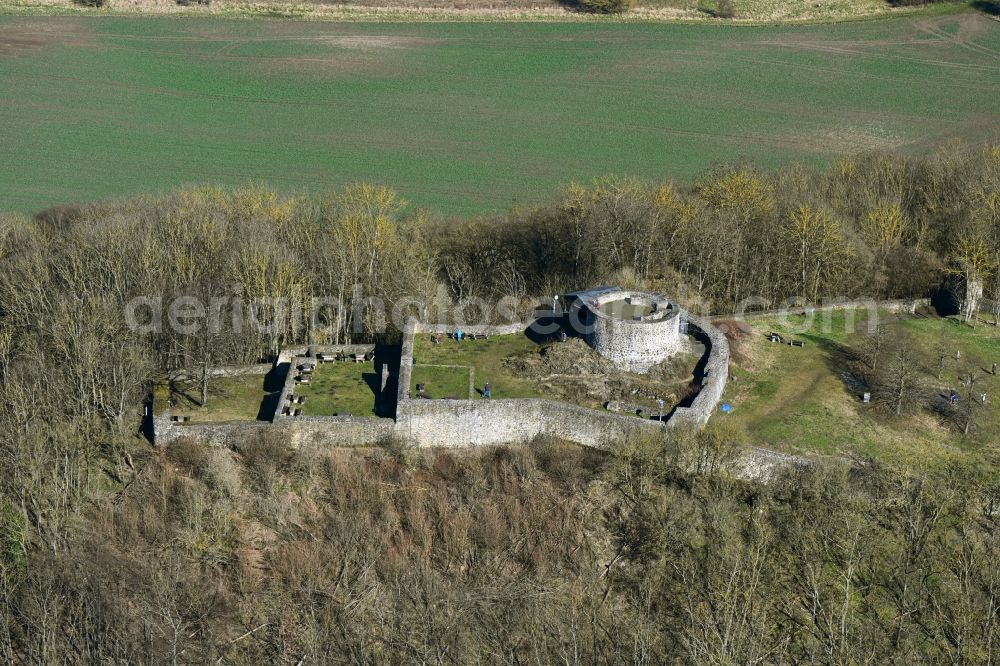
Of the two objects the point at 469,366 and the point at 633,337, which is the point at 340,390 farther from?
the point at 633,337

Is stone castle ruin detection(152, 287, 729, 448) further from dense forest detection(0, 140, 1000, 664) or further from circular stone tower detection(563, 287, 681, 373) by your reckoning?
dense forest detection(0, 140, 1000, 664)

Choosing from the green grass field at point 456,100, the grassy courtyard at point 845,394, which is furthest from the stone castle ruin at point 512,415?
the green grass field at point 456,100

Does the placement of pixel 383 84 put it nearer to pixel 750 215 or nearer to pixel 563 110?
pixel 563 110

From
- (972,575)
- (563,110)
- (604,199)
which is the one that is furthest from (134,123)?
(972,575)

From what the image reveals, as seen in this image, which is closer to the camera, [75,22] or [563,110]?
[563,110]

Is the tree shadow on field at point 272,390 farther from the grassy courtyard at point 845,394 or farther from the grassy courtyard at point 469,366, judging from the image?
the grassy courtyard at point 845,394

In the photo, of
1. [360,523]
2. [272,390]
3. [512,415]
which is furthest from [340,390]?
[360,523]
